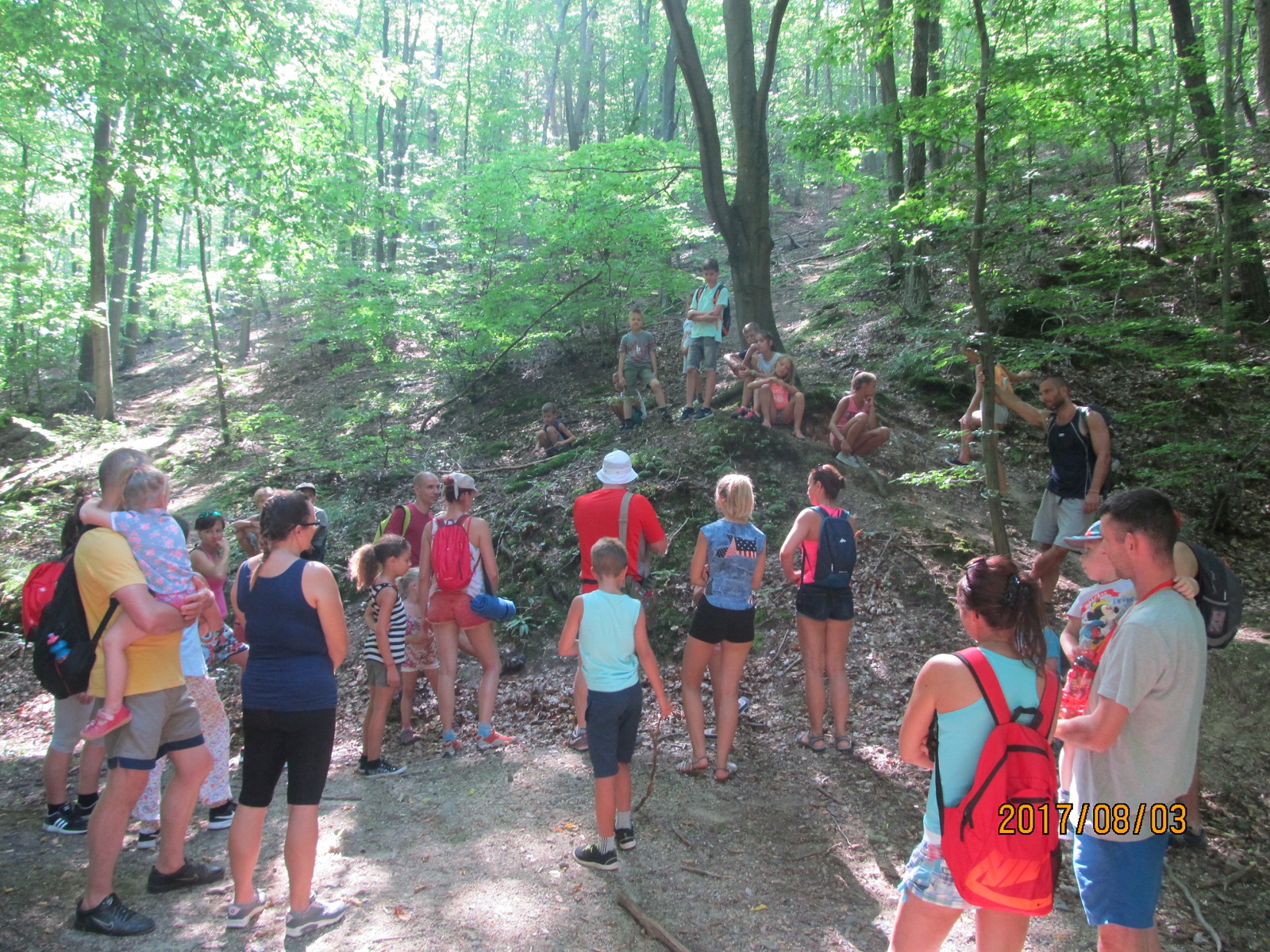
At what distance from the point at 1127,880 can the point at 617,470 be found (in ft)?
11.2

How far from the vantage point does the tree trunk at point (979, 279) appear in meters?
5.42

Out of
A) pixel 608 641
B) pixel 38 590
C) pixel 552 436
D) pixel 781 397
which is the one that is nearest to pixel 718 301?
pixel 781 397

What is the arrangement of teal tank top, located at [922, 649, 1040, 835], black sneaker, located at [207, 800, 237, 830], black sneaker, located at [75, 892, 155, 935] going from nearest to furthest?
teal tank top, located at [922, 649, 1040, 835], black sneaker, located at [75, 892, 155, 935], black sneaker, located at [207, 800, 237, 830]

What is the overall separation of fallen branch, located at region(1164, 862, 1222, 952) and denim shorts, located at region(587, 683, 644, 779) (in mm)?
2813

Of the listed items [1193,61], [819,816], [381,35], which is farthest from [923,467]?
[381,35]

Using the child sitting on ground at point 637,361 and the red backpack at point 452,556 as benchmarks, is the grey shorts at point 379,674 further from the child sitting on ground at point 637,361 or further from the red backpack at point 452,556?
the child sitting on ground at point 637,361

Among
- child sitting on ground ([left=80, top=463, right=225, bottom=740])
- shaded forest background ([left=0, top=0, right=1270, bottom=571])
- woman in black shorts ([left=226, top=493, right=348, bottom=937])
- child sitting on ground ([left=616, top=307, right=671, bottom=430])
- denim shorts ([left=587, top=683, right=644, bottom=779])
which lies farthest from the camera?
child sitting on ground ([left=616, top=307, right=671, bottom=430])

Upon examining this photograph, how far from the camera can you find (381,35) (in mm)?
30406

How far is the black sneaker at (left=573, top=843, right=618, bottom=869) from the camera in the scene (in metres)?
3.89

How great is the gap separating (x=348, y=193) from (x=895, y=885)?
13926mm

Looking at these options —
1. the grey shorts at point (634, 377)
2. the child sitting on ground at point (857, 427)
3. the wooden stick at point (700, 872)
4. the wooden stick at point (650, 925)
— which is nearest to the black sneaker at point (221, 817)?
the wooden stick at point (650, 925)

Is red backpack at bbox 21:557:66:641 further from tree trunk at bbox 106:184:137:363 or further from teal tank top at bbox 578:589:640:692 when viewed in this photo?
tree trunk at bbox 106:184:137:363

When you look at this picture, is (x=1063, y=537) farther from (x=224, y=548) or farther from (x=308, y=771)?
(x=224, y=548)

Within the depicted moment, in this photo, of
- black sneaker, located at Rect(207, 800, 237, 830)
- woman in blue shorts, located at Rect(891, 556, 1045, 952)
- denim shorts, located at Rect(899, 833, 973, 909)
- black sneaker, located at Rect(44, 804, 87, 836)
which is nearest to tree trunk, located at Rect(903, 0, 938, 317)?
woman in blue shorts, located at Rect(891, 556, 1045, 952)
